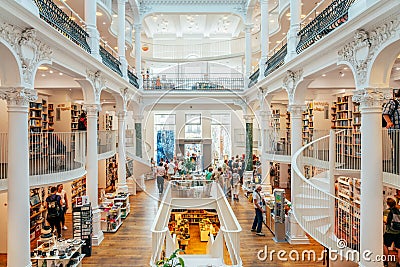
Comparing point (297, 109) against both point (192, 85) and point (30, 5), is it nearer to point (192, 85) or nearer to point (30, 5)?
point (30, 5)

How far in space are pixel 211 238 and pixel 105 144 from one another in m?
4.17

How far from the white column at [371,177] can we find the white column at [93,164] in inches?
223

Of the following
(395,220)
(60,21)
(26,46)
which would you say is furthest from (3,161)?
(395,220)

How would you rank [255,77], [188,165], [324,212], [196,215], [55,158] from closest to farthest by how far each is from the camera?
[55,158]
[324,212]
[188,165]
[255,77]
[196,215]

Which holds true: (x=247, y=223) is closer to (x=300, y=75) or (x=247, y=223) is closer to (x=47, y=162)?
(x=300, y=75)

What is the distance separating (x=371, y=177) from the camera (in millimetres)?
4480

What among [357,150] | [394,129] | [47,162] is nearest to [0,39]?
[47,162]

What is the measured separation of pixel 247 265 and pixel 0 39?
5.56m

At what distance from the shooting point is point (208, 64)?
19.6 meters

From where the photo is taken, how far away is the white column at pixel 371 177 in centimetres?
443

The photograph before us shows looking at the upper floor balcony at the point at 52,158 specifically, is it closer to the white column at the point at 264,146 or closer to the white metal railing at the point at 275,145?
the white column at the point at 264,146

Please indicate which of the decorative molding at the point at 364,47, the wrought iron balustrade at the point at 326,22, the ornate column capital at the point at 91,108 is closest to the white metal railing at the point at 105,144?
the ornate column capital at the point at 91,108

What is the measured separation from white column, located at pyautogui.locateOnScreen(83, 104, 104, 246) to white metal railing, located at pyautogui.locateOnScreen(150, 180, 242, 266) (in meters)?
1.46

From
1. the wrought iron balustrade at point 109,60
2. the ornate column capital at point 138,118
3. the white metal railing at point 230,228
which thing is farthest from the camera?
the ornate column capital at point 138,118
